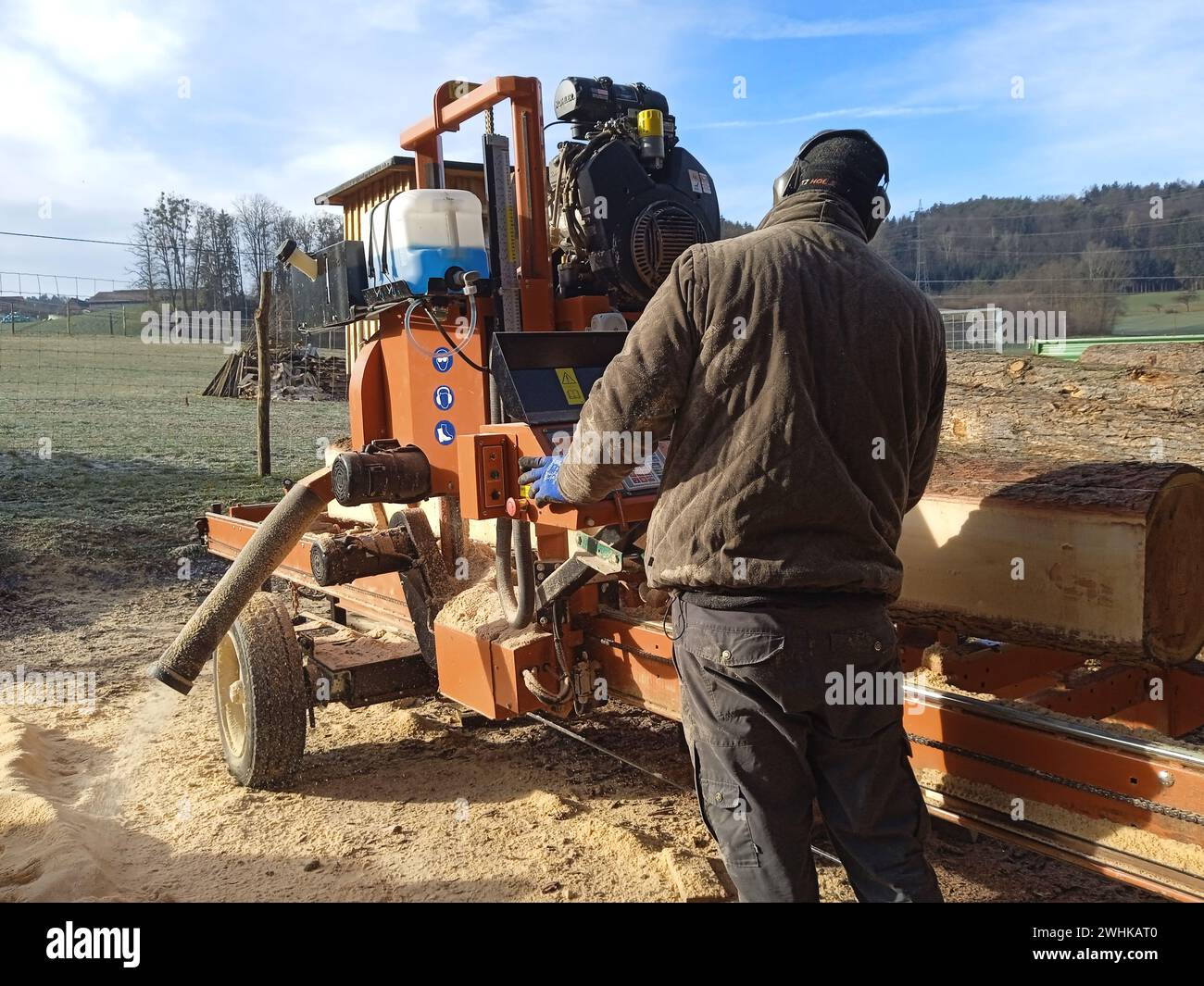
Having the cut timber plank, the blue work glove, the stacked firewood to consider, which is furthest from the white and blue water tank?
the stacked firewood

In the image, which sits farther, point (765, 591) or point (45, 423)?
point (45, 423)

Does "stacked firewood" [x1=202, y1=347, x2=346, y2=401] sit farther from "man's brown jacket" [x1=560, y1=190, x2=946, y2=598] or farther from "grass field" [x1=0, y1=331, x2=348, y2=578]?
"man's brown jacket" [x1=560, y1=190, x2=946, y2=598]

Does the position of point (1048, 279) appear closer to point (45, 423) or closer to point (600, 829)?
point (45, 423)

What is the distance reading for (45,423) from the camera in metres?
15.8

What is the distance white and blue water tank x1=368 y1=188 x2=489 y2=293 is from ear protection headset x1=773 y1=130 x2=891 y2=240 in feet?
5.39

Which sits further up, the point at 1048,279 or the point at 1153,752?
the point at 1048,279

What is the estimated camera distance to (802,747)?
224 cm

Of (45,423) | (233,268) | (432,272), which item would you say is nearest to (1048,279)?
(233,268)

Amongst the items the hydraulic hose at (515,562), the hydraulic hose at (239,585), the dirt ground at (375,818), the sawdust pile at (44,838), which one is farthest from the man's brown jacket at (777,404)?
the sawdust pile at (44,838)

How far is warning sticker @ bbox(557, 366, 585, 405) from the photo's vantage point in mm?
3457

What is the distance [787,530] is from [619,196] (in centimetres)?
228

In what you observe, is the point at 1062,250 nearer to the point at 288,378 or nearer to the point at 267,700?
the point at 288,378
